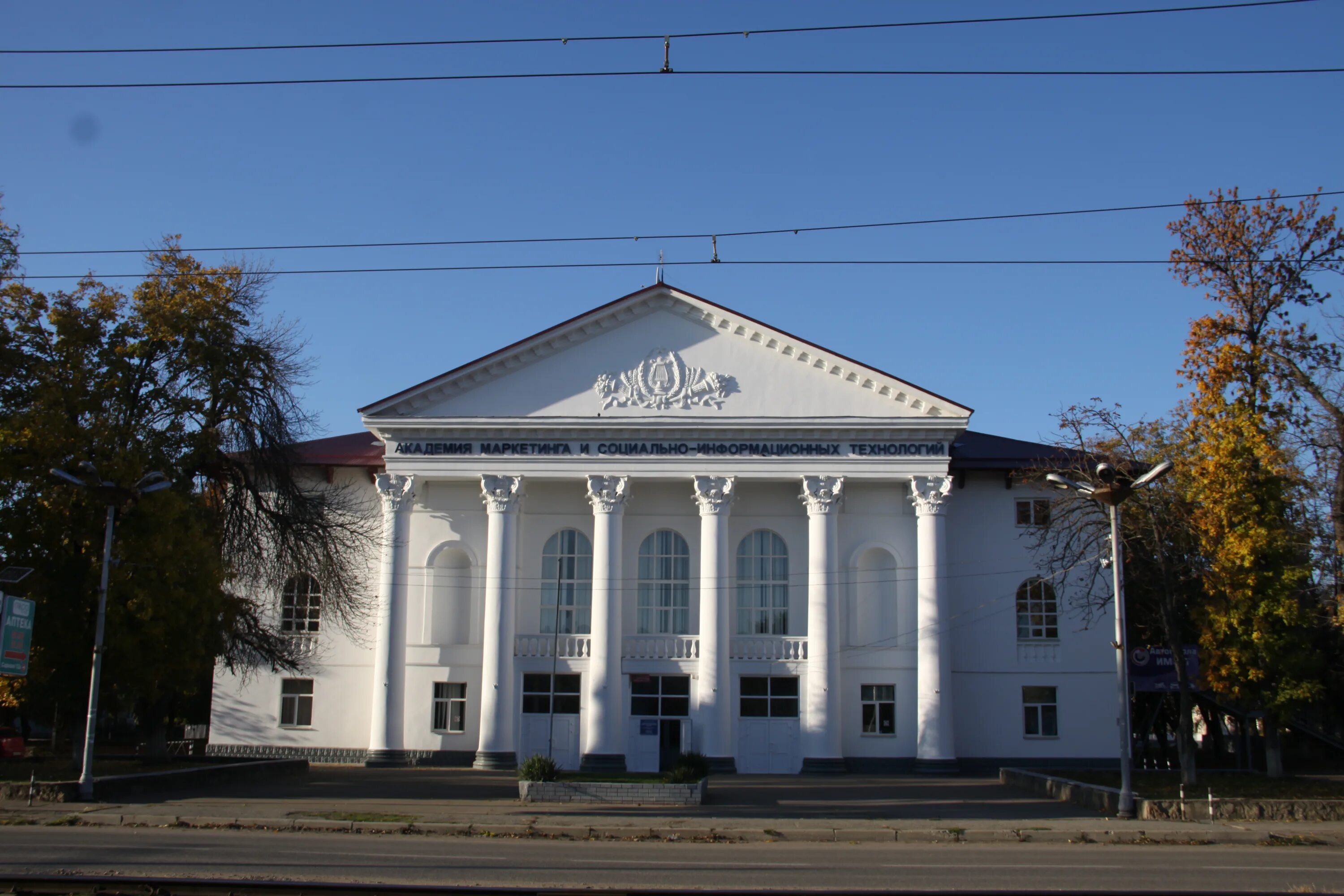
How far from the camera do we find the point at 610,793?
2420 centimetres

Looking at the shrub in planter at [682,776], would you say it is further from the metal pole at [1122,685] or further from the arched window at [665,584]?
the arched window at [665,584]

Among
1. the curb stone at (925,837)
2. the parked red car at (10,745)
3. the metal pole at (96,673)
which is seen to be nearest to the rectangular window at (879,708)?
the curb stone at (925,837)

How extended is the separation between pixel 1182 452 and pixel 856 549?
1180cm

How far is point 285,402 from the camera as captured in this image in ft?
104

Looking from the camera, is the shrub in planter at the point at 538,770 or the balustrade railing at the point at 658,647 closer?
the shrub in planter at the point at 538,770

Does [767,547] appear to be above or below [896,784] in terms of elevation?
above

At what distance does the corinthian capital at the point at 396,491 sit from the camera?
35.8 m

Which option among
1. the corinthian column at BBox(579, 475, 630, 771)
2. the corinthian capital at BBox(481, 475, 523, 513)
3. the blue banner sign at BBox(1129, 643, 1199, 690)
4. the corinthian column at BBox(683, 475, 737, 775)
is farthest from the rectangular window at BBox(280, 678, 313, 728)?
the blue banner sign at BBox(1129, 643, 1199, 690)

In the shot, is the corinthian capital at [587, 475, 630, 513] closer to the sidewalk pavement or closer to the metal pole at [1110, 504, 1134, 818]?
the sidewalk pavement

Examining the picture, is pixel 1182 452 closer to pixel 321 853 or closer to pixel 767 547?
pixel 767 547

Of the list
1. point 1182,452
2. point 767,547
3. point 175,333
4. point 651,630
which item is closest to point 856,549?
point 767,547

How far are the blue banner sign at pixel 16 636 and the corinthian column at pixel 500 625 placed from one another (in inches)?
589

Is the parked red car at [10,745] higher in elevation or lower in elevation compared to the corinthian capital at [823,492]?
lower

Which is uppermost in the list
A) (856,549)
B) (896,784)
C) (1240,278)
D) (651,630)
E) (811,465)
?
(1240,278)
